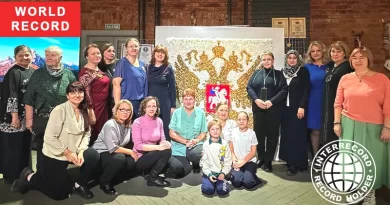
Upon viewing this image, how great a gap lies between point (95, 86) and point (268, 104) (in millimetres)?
1699

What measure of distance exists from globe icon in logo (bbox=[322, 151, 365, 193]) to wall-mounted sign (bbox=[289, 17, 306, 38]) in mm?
2836

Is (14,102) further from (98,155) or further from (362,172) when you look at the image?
(362,172)

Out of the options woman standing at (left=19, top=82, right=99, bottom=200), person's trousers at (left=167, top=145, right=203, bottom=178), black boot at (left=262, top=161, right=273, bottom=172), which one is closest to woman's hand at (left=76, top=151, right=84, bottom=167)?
woman standing at (left=19, top=82, right=99, bottom=200)

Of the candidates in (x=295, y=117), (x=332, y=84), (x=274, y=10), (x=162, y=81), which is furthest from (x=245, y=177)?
(x=274, y=10)

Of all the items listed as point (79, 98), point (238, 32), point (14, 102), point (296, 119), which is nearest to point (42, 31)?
point (14, 102)

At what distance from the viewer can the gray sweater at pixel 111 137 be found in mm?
3082

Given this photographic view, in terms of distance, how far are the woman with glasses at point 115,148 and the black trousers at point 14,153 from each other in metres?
0.68

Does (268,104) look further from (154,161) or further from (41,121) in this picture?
(41,121)

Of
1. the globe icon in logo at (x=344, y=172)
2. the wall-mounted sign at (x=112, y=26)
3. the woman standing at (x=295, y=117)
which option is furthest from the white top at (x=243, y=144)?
the wall-mounted sign at (x=112, y=26)

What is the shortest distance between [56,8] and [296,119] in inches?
116

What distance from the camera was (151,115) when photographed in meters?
3.30

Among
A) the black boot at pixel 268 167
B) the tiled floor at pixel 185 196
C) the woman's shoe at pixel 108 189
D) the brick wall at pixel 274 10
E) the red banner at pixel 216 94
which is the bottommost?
the tiled floor at pixel 185 196

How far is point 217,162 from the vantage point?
317 cm

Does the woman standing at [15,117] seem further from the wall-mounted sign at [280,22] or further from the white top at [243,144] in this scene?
Result: the wall-mounted sign at [280,22]
